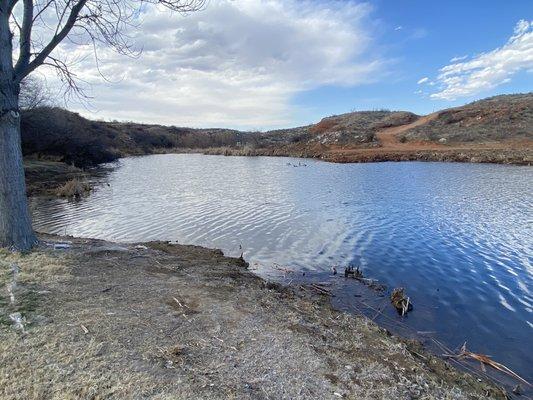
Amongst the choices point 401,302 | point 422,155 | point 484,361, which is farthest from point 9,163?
point 422,155

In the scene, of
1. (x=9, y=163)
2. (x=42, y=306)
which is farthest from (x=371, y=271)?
(x=9, y=163)

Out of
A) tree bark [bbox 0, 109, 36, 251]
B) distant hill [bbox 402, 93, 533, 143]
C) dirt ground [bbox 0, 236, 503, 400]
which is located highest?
distant hill [bbox 402, 93, 533, 143]

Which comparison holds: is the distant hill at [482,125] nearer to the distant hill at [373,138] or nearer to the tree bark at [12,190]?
the distant hill at [373,138]

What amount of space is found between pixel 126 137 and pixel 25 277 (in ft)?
256

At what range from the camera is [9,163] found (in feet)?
22.6

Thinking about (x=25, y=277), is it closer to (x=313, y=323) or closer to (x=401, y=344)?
(x=313, y=323)

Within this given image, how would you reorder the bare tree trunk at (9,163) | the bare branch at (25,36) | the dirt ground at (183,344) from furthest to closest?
the bare branch at (25,36) < the bare tree trunk at (9,163) < the dirt ground at (183,344)

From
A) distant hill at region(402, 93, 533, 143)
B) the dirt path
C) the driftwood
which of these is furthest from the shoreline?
the driftwood

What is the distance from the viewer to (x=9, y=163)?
688 cm

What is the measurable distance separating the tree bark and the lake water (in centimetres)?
487

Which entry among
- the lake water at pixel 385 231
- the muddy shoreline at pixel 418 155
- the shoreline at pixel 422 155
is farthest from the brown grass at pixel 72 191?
the muddy shoreline at pixel 418 155

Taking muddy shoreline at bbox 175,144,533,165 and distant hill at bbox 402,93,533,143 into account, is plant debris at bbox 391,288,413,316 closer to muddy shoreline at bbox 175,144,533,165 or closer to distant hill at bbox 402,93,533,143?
muddy shoreline at bbox 175,144,533,165

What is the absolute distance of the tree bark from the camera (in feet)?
22.4

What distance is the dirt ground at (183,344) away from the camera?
3.75 meters
